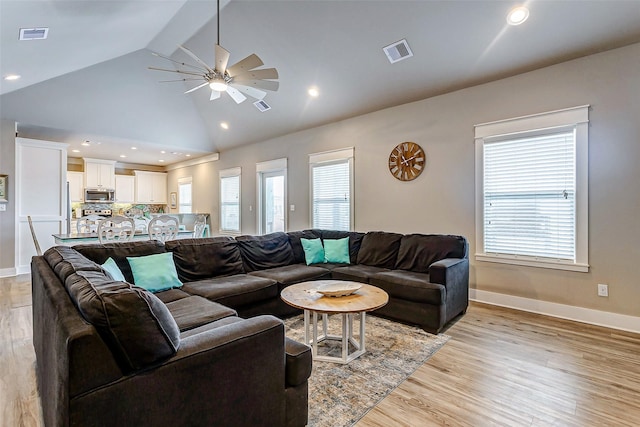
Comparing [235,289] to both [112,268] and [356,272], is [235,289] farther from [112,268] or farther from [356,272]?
[356,272]

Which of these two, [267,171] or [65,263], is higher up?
[267,171]

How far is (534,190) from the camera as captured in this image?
368 centimetres

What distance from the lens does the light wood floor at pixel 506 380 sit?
6.20 ft

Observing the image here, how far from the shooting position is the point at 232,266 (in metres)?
3.72

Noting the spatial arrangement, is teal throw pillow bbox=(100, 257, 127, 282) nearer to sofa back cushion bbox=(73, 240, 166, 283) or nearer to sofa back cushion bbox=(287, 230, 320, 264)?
sofa back cushion bbox=(73, 240, 166, 283)

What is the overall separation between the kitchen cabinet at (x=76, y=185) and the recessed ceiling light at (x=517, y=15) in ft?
33.3

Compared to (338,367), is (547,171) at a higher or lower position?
higher

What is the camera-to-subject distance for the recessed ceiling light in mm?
3037

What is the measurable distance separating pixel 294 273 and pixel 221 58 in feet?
7.96

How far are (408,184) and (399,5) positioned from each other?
2.33 metres

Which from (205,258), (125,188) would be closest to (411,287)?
(205,258)

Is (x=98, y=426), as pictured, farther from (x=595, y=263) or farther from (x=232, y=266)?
(x=595, y=263)

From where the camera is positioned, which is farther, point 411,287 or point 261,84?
point 261,84

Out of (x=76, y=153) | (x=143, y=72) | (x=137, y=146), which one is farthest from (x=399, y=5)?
(x=76, y=153)
